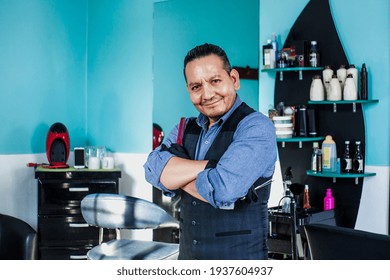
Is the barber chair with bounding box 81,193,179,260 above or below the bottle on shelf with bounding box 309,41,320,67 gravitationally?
below

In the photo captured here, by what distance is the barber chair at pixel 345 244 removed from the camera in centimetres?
108

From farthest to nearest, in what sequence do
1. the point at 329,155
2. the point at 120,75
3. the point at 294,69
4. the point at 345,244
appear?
the point at 120,75
the point at 294,69
the point at 329,155
the point at 345,244

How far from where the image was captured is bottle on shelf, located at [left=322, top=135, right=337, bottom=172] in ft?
9.43

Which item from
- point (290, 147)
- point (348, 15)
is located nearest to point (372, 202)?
point (290, 147)

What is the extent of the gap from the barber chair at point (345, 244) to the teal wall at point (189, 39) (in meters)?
2.07

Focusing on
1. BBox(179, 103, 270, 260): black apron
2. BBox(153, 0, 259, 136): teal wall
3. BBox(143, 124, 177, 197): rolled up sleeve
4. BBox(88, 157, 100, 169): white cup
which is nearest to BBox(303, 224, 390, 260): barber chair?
BBox(179, 103, 270, 260): black apron

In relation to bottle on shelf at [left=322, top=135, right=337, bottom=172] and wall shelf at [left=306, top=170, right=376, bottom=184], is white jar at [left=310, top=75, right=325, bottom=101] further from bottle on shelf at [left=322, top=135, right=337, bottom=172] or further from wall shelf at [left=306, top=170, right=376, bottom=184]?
wall shelf at [left=306, top=170, right=376, bottom=184]

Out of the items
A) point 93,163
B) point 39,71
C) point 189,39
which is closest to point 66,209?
point 93,163

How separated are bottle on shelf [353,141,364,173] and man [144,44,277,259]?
62.1 inches

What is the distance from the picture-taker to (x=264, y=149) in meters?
1.33

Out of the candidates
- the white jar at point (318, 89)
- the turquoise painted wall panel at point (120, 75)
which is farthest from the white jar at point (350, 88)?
the turquoise painted wall panel at point (120, 75)

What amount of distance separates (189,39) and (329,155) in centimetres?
120

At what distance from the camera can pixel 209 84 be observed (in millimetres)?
1320

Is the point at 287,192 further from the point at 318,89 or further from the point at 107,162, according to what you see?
the point at 107,162
